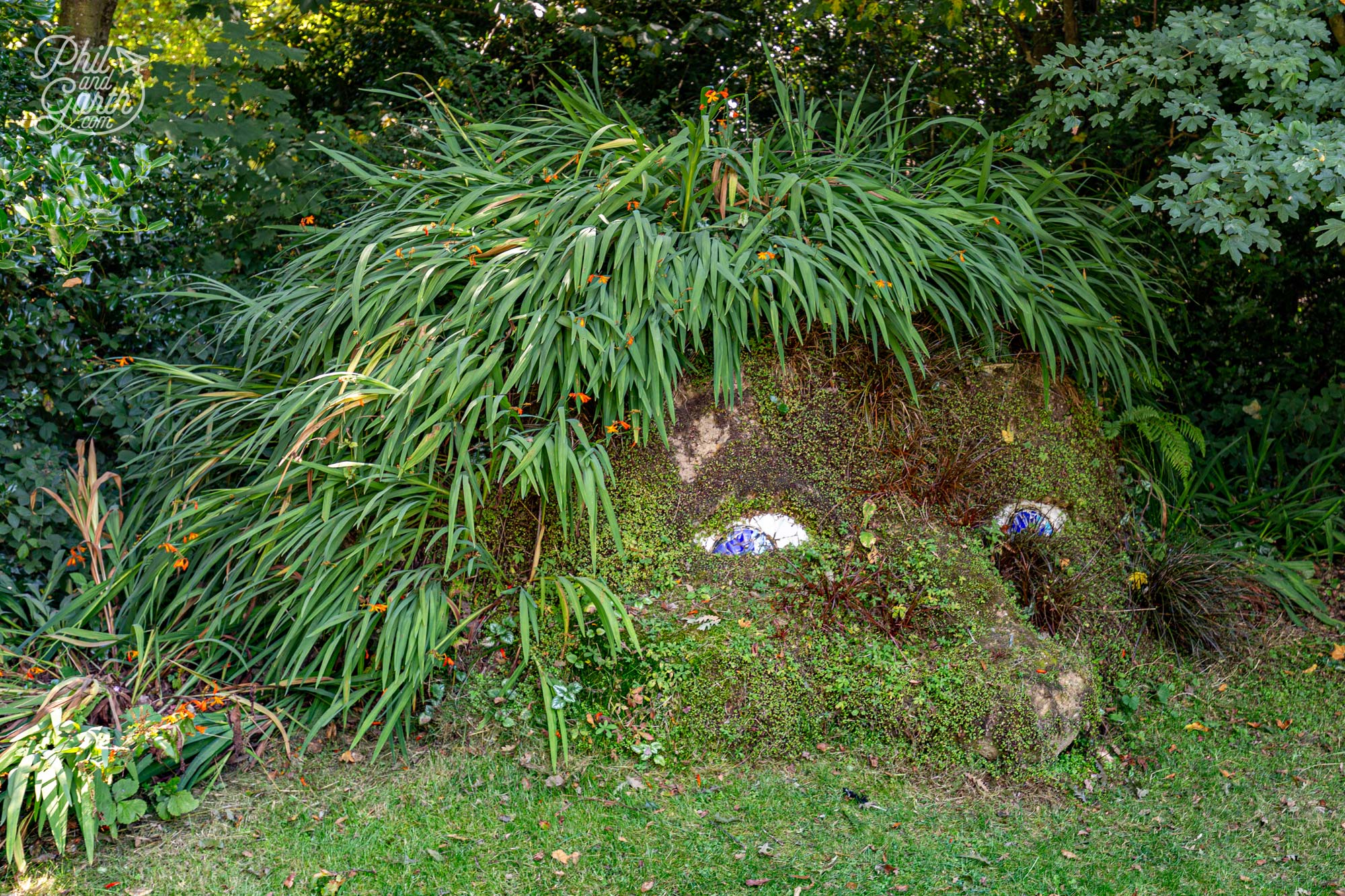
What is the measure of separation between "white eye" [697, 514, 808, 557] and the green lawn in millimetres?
796

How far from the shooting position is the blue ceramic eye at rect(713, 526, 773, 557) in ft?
13.1

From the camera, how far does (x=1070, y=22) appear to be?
5207mm

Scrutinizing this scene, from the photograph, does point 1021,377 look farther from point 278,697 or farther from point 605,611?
point 278,697

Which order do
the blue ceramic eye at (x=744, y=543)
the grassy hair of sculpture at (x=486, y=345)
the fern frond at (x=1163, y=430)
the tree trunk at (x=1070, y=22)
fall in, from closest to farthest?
the grassy hair of sculpture at (x=486, y=345), the blue ceramic eye at (x=744, y=543), the fern frond at (x=1163, y=430), the tree trunk at (x=1070, y=22)

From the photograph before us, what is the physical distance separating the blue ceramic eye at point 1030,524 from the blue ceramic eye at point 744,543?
107 cm

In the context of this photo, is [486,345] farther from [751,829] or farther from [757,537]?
[751,829]

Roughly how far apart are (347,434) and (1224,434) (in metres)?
4.44

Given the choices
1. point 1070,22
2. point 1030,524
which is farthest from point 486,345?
point 1070,22

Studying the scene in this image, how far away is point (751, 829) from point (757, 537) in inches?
44.3

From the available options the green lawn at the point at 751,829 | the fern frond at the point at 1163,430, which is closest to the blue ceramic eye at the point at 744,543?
the green lawn at the point at 751,829

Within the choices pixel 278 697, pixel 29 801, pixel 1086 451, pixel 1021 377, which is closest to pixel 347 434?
pixel 278 697

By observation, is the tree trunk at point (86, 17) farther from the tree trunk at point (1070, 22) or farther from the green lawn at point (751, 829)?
the tree trunk at point (1070, 22)

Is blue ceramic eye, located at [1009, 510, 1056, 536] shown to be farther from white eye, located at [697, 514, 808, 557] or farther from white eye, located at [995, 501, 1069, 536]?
white eye, located at [697, 514, 808, 557]

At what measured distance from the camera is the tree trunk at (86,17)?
5195 millimetres
